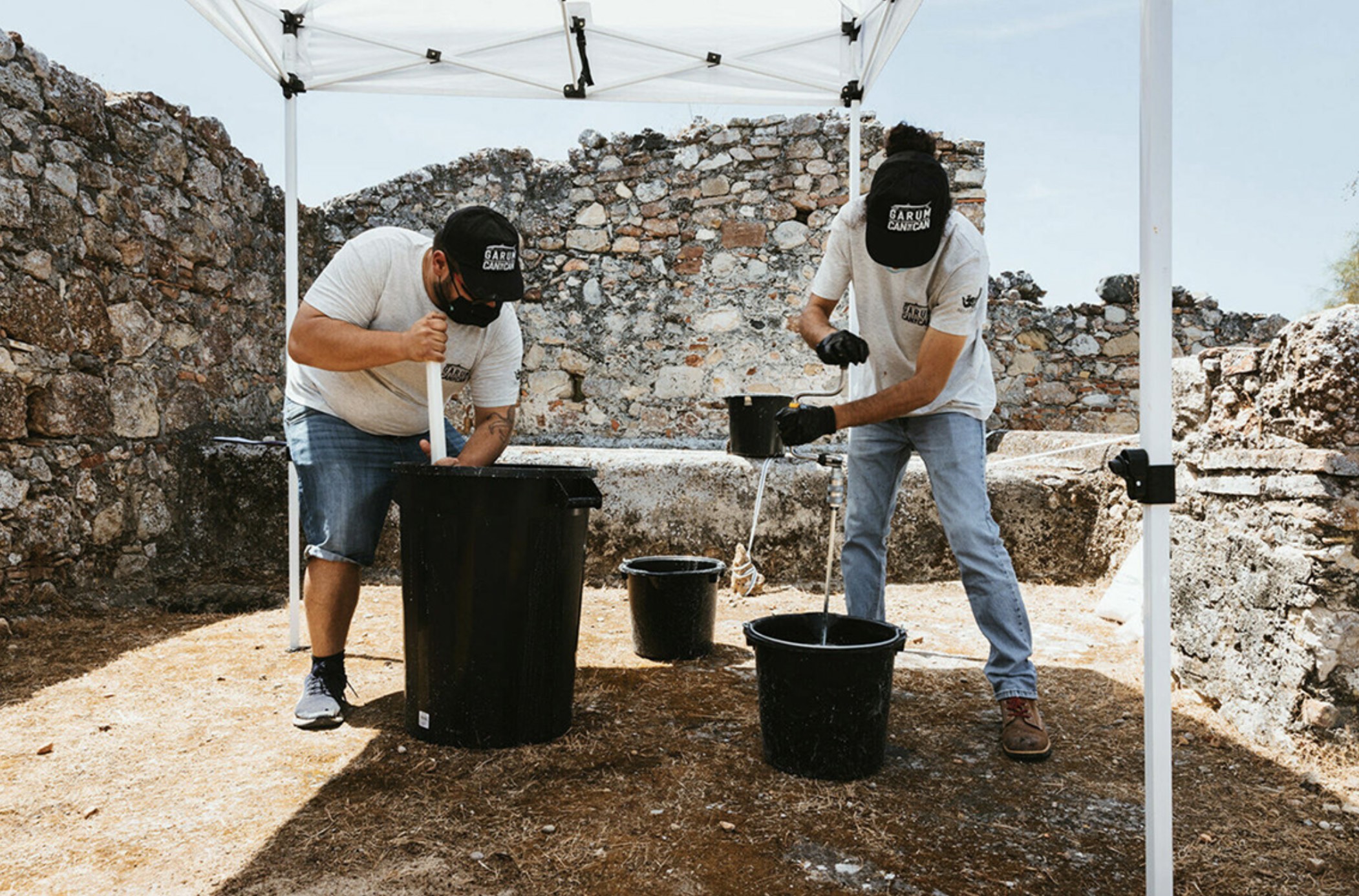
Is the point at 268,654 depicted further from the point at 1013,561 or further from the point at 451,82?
the point at 1013,561

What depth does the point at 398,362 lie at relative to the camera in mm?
2209

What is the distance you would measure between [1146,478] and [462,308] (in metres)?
1.64

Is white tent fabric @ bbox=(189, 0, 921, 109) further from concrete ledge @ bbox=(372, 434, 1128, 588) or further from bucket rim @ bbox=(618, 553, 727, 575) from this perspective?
bucket rim @ bbox=(618, 553, 727, 575)

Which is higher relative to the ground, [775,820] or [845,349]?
[845,349]

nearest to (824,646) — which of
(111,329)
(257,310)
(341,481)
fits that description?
(341,481)

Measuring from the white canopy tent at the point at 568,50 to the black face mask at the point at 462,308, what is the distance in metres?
0.93

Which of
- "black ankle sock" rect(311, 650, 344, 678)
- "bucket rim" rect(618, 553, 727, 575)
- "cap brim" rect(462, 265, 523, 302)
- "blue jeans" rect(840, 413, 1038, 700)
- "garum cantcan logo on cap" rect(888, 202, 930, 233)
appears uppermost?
"garum cantcan logo on cap" rect(888, 202, 930, 233)

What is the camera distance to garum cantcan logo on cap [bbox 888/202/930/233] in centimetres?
210

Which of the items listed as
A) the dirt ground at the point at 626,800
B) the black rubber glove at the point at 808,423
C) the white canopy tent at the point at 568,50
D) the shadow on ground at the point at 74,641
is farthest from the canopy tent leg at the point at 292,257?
the black rubber glove at the point at 808,423

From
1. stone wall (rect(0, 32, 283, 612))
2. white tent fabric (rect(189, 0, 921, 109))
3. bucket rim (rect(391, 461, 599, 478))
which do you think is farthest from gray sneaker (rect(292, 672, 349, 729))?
white tent fabric (rect(189, 0, 921, 109))

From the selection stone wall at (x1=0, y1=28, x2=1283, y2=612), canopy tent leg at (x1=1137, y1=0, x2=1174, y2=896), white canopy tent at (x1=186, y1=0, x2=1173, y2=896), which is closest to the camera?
canopy tent leg at (x1=1137, y1=0, x2=1174, y2=896)

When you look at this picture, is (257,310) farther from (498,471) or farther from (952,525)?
(952,525)

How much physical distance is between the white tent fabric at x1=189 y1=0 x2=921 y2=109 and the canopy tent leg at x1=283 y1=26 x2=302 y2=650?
74 millimetres

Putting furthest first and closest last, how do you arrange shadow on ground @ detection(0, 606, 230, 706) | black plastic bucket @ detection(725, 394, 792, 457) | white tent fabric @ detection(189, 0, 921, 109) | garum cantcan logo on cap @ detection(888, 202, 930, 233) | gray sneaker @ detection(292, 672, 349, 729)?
1. black plastic bucket @ detection(725, 394, 792, 457)
2. white tent fabric @ detection(189, 0, 921, 109)
3. shadow on ground @ detection(0, 606, 230, 706)
4. gray sneaker @ detection(292, 672, 349, 729)
5. garum cantcan logo on cap @ detection(888, 202, 930, 233)
